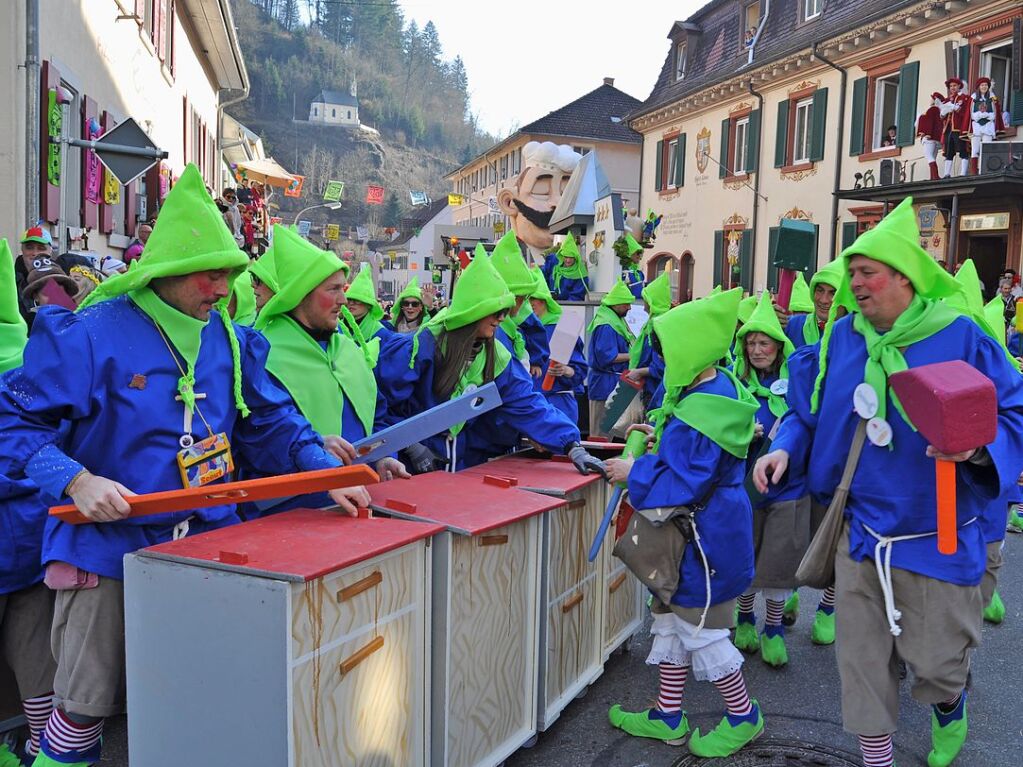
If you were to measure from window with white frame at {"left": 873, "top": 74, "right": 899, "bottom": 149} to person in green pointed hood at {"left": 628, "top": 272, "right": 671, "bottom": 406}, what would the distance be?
A: 1281 cm

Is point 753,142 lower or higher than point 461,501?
higher

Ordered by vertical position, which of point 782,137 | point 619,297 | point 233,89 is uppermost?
point 233,89

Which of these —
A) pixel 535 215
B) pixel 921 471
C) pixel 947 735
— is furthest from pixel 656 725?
pixel 535 215

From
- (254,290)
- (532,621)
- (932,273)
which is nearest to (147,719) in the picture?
(532,621)

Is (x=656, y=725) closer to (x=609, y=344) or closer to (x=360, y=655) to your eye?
(x=360, y=655)

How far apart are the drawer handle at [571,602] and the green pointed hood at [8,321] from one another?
2.26 m

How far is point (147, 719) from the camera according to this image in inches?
102

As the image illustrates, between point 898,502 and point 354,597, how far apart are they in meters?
1.87

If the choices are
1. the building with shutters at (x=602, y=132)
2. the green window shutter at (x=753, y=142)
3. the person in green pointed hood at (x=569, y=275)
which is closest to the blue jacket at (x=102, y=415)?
the person in green pointed hood at (x=569, y=275)

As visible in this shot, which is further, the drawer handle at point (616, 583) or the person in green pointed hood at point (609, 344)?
the person in green pointed hood at point (609, 344)

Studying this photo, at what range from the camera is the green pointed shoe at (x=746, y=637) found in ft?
16.5

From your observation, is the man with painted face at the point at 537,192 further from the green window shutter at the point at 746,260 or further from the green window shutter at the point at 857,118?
the green window shutter at the point at 857,118

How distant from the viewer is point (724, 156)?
2600cm

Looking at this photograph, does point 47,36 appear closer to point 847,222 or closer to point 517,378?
point 517,378
